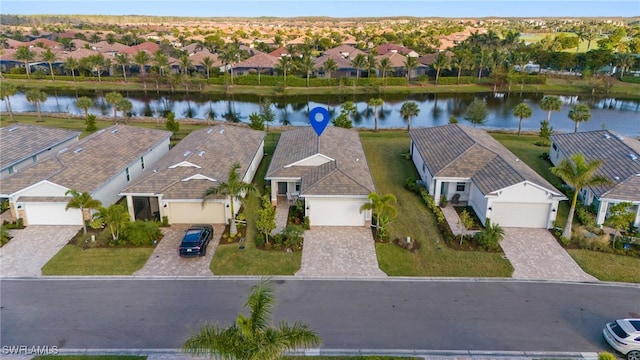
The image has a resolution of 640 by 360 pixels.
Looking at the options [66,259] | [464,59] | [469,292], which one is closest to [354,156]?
[469,292]

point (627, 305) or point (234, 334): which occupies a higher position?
point (234, 334)

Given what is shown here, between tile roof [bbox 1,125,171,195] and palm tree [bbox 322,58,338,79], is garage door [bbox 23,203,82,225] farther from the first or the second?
palm tree [bbox 322,58,338,79]

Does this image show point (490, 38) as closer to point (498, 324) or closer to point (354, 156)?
point (354, 156)

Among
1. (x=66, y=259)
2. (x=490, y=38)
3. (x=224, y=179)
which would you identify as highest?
(x=490, y=38)

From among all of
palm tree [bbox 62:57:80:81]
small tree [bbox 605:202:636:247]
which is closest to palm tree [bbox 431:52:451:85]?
small tree [bbox 605:202:636:247]

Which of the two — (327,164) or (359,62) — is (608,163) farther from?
(359,62)

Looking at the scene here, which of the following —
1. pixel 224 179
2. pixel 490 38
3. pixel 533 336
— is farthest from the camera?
pixel 490 38

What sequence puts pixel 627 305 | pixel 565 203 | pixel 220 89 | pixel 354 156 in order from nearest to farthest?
pixel 627 305
pixel 565 203
pixel 354 156
pixel 220 89
